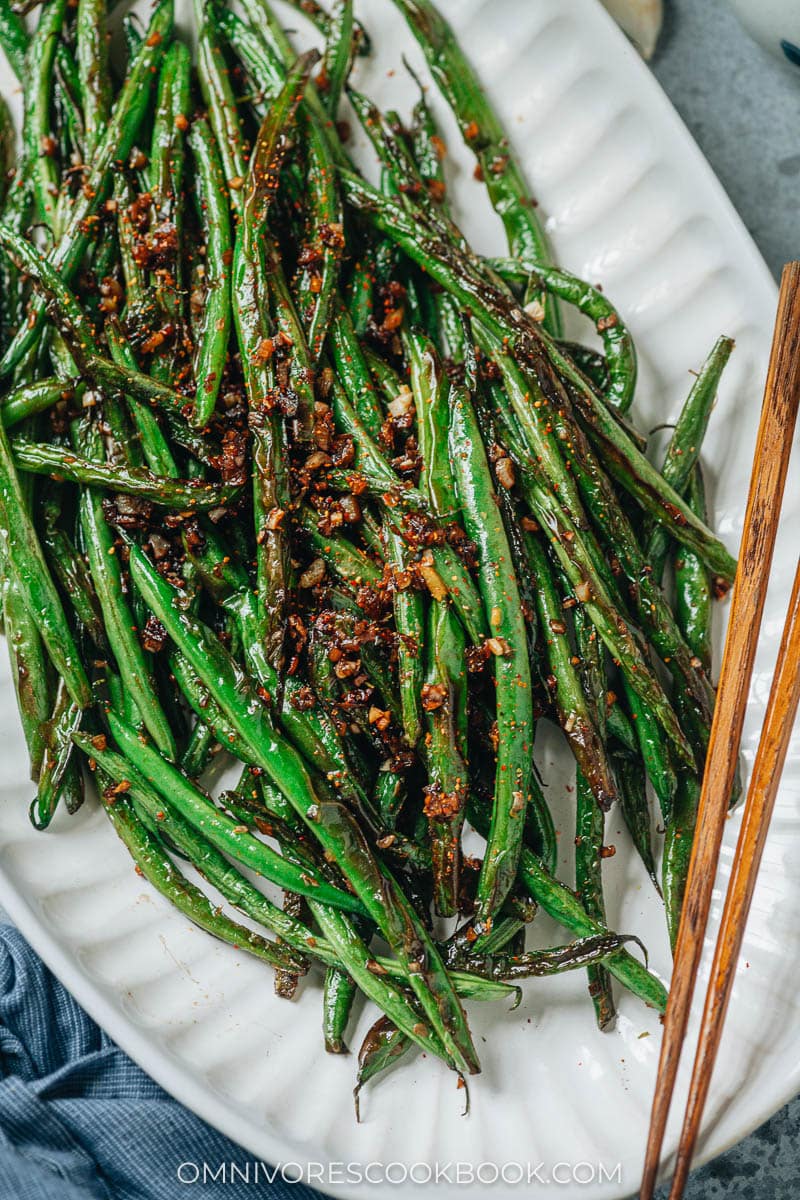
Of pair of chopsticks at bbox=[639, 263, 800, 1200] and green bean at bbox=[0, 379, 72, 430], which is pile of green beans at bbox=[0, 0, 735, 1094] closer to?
green bean at bbox=[0, 379, 72, 430]

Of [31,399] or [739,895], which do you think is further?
[31,399]

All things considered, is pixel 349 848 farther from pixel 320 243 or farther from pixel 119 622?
pixel 320 243

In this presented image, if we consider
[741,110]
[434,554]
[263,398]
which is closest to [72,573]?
[263,398]

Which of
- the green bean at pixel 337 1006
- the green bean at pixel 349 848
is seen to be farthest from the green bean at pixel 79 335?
the green bean at pixel 337 1006

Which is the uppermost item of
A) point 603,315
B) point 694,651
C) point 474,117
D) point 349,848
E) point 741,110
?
point 741,110

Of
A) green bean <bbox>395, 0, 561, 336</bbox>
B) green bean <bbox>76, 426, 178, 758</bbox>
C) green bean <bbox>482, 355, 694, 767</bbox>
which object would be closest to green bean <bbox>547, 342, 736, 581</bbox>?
green bean <bbox>482, 355, 694, 767</bbox>

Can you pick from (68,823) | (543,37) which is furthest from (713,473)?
(68,823)

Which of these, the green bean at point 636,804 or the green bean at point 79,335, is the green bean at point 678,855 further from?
the green bean at point 79,335
